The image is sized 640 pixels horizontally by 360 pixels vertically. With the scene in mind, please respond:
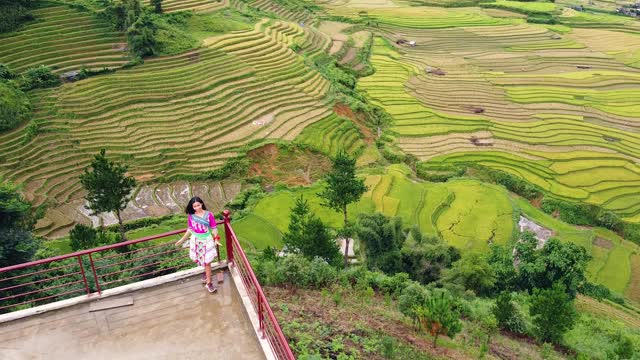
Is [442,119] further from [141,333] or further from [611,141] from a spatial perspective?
[141,333]

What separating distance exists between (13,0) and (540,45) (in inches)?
1846

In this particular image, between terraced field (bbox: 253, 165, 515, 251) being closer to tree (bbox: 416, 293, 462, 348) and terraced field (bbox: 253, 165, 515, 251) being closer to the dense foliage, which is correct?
tree (bbox: 416, 293, 462, 348)

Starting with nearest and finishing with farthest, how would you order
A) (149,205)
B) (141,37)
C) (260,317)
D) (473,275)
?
(260,317)
(473,275)
(149,205)
(141,37)

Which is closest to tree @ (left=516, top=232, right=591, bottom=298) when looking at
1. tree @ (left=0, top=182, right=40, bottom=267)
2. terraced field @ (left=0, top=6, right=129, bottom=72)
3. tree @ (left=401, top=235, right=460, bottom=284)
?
tree @ (left=401, top=235, right=460, bottom=284)

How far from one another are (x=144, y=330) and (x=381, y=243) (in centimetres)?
1201

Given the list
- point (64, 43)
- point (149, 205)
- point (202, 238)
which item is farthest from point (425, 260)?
point (64, 43)

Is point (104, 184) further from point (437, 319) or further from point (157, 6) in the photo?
point (157, 6)

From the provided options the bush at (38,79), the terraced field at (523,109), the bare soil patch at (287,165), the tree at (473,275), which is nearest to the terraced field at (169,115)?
the bush at (38,79)

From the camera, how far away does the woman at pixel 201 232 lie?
19.9 feet

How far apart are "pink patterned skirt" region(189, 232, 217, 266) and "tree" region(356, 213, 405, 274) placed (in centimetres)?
1086

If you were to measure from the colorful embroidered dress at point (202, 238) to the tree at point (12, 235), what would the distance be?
837cm

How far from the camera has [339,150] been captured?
24406mm

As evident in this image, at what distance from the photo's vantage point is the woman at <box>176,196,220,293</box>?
239 inches

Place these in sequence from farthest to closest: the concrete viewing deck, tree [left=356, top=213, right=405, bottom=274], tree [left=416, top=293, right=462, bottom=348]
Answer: tree [left=356, top=213, right=405, bottom=274], tree [left=416, top=293, right=462, bottom=348], the concrete viewing deck
